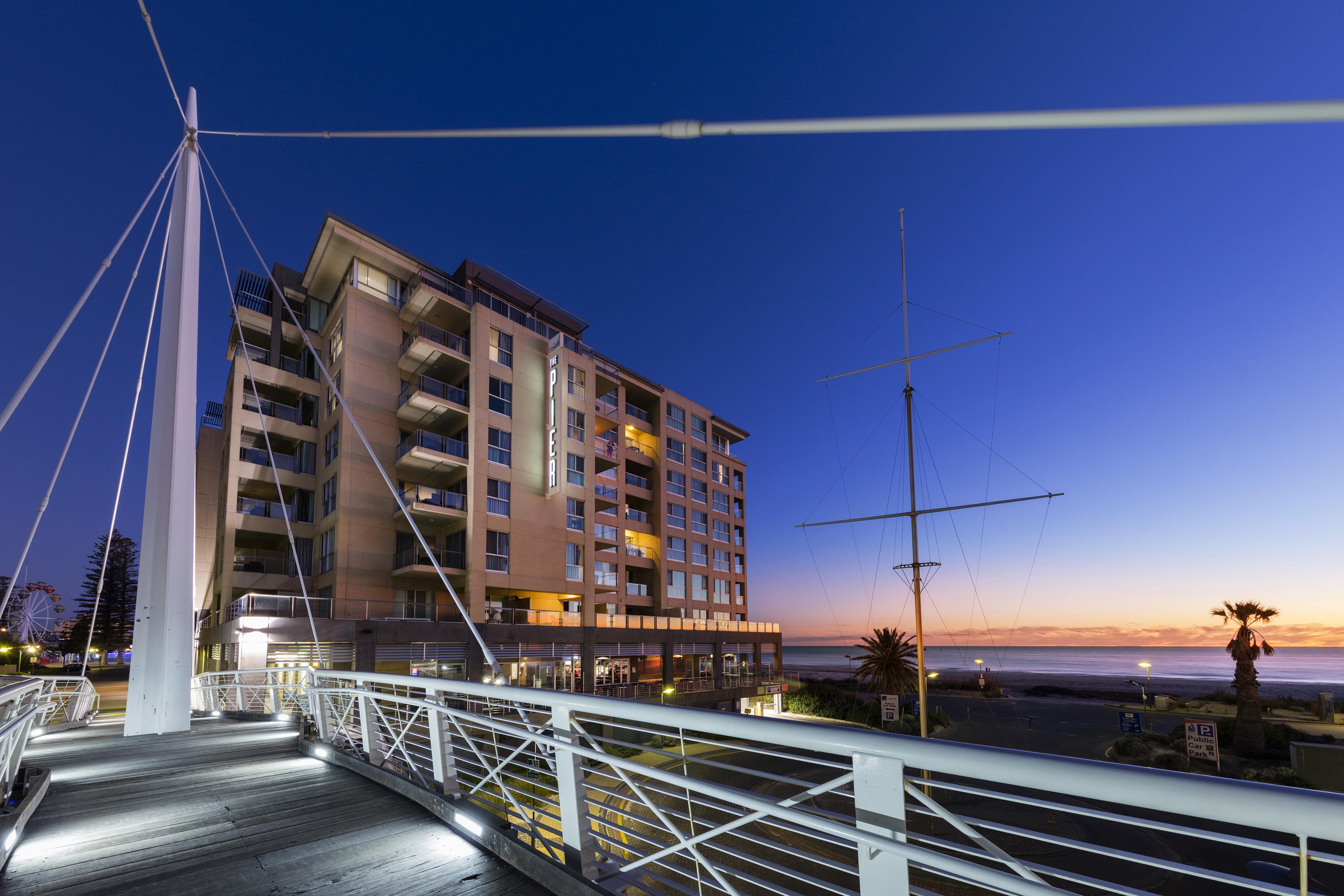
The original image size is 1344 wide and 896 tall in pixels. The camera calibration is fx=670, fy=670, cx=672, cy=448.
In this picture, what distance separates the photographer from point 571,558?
38.1 m

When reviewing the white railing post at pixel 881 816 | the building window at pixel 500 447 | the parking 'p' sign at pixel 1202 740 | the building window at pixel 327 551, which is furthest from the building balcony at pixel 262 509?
the parking 'p' sign at pixel 1202 740

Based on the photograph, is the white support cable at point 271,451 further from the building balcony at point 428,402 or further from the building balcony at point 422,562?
the building balcony at point 428,402

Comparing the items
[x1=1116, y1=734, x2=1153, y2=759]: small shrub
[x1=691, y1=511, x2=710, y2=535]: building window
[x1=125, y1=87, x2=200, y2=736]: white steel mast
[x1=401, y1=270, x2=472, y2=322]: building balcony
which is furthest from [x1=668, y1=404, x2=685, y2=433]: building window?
[x1=125, y1=87, x2=200, y2=736]: white steel mast

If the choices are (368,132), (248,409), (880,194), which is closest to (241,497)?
(248,409)

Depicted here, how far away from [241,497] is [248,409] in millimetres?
5060

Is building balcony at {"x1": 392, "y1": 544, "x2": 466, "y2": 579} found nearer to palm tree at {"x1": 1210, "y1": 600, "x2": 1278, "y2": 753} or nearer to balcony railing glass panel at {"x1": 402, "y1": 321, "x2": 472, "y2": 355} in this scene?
balcony railing glass panel at {"x1": 402, "y1": 321, "x2": 472, "y2": 355}

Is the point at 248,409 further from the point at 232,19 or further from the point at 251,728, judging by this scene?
the point at 232,19

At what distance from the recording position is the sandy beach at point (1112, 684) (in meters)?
75.1

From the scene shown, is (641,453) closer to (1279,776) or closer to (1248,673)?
(1248,673)

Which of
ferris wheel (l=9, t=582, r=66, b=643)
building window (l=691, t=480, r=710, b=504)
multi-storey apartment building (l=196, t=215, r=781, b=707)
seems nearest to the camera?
multi-storey apartment building (l=196, t=215, r=781, b=707)

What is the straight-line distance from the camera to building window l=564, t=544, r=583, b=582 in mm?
37406

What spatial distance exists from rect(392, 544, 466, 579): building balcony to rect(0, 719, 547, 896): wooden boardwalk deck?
23.6 metres

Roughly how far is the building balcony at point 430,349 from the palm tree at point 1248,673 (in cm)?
3702

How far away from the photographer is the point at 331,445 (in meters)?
34.1
